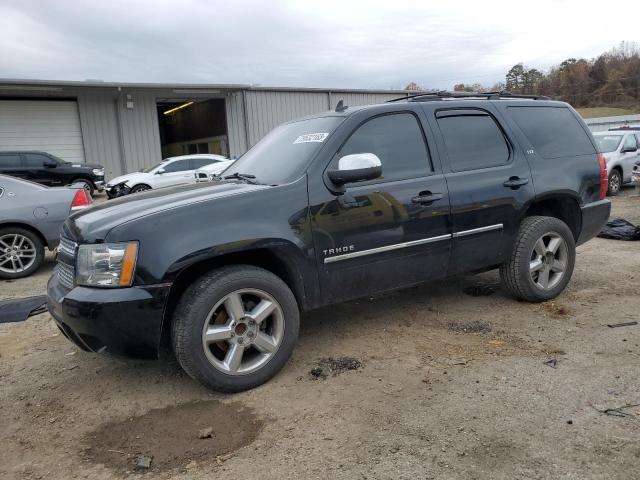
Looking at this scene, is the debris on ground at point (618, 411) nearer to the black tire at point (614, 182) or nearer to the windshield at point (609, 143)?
the black tire at point (614, 182)

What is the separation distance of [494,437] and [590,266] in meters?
4.29

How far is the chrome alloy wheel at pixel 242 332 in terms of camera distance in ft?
10.7

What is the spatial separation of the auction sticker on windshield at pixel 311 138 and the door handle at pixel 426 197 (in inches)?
32.8

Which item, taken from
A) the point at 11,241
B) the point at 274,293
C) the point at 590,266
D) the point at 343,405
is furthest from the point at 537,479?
the point at 11,241

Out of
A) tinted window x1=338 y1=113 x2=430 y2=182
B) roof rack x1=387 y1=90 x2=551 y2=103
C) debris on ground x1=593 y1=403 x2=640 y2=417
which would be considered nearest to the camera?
debris on ground x1=593 y1=403 x2=640 y2=417

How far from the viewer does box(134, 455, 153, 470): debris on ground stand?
265 centimetres

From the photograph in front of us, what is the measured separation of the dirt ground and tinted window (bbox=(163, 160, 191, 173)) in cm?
1293

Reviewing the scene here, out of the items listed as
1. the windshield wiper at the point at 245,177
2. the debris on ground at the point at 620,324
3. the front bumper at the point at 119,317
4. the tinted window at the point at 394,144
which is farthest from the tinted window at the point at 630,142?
the front bumper at the point at 119,317

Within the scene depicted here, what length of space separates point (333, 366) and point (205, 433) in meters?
1.10

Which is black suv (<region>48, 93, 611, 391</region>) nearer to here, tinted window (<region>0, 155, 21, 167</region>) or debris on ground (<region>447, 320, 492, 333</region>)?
debris on ground (<region>447, 320, 492, 333</region>)

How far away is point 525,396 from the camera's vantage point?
312 centimetres

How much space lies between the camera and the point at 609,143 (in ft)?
45.3

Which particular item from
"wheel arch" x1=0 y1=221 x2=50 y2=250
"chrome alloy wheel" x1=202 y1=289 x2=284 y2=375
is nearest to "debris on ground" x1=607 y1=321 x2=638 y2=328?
"chrome alloy wheel" x1=202 y1=289 x2=284 y2=375

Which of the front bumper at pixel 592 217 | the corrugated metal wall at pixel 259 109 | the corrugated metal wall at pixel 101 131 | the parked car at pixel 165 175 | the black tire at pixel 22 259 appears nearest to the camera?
the front bumper at pixel 592 217
